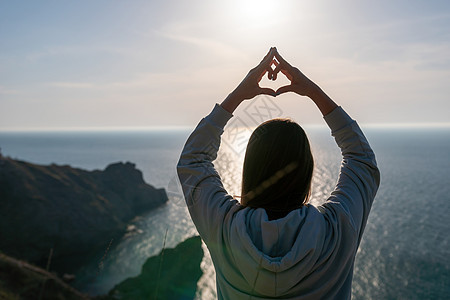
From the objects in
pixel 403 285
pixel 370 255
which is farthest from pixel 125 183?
pixel 403 285

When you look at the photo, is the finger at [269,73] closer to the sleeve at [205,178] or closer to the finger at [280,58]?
the finger at [280,58]

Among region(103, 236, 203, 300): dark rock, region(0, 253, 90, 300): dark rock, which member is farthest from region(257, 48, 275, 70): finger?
region(0, 253, 90, 300): dark rock

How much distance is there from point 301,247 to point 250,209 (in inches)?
8.8

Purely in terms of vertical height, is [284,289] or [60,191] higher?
[284,289]

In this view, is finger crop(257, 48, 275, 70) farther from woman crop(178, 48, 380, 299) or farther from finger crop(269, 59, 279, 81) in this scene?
woman crop(178, 48, 380, 299)

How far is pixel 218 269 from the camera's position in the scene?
4.11 feet

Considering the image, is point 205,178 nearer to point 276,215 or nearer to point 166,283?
point 276,215

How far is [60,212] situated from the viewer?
34.0 meters

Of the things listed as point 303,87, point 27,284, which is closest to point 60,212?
point 27,284

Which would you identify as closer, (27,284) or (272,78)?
(272,78)

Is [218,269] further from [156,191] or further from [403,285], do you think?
[156,191]

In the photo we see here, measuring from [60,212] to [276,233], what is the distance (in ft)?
124

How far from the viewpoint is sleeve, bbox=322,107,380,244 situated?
47.8 inches

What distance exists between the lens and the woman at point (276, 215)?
3.52ft
